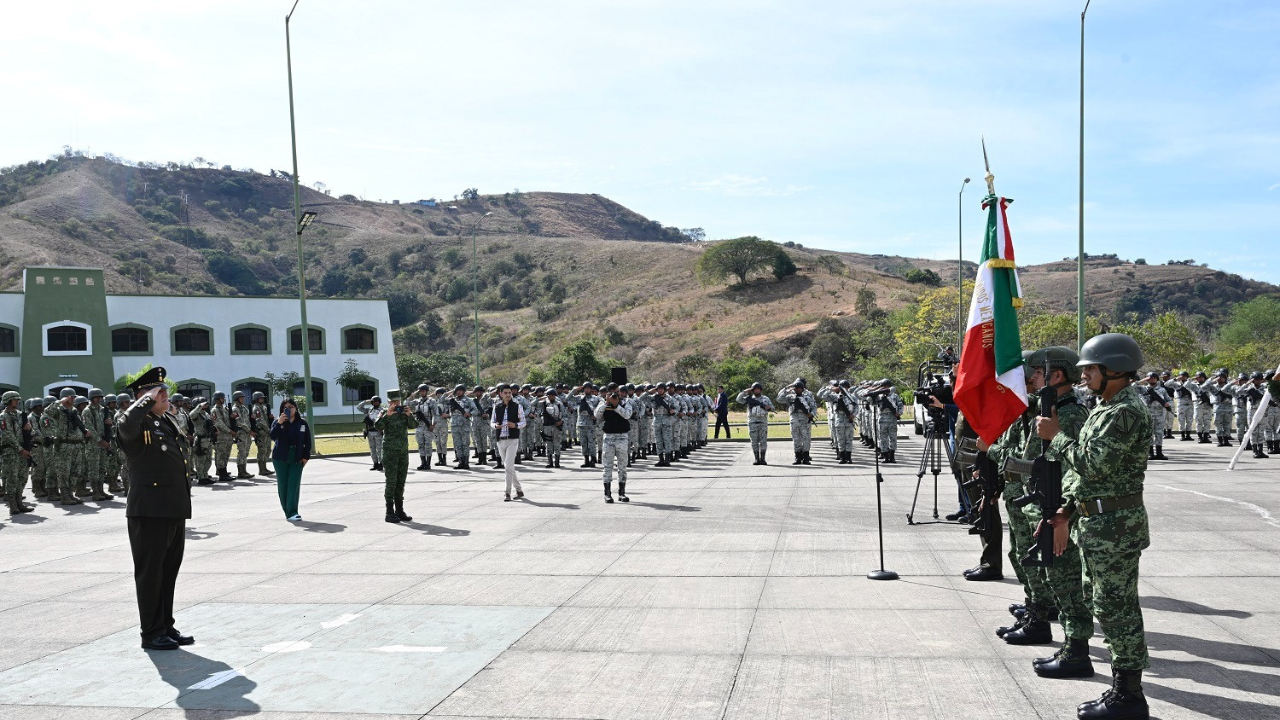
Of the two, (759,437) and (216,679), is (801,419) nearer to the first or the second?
(759,437)

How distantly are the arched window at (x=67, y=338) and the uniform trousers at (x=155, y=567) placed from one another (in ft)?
171

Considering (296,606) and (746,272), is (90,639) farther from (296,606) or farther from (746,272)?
(746,272)

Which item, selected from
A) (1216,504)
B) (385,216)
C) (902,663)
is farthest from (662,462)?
(385,216)

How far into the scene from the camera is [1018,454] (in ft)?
23.1

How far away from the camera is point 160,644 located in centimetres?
714

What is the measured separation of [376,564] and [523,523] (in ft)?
10.3

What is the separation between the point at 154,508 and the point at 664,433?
17.2 metres

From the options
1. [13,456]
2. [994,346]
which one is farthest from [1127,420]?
[13,456]

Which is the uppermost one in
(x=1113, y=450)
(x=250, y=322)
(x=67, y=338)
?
(x=250, y=322)

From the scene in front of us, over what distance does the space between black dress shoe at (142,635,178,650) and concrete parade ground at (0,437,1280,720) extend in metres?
0.09

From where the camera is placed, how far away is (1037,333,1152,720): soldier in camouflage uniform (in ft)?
17.0

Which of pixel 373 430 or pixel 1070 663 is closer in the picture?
pixel 1070 663

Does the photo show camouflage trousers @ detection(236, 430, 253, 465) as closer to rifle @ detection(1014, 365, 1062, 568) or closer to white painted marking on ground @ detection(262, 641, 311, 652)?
white painted marking on ground @ detection(262, 641, 311, 652)

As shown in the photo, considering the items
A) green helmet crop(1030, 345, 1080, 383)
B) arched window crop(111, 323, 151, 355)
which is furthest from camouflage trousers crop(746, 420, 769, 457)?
arched window crop(111, 323, 151, 355)
